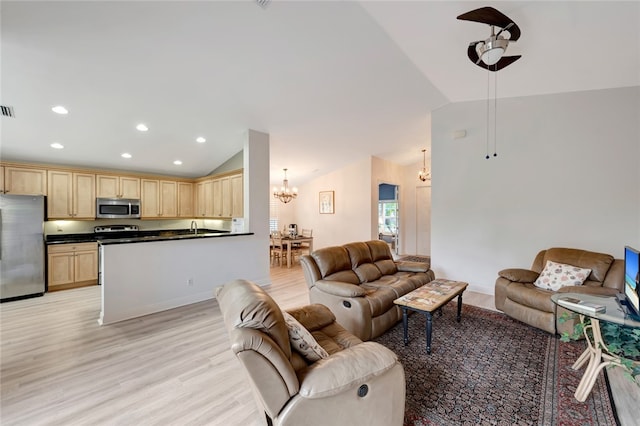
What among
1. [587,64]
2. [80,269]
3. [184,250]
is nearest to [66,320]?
[184,250]

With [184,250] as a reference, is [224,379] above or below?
below

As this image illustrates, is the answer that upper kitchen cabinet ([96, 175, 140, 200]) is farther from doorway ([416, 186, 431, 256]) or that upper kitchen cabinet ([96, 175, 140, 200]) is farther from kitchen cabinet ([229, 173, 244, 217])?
doorway ([416, 186, 431, 256])

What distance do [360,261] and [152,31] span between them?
348 centimetres

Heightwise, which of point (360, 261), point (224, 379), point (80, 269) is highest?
point (360, 261)

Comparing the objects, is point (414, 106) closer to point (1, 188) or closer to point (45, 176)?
point (45, 176)

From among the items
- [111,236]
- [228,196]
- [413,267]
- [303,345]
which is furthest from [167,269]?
[413,267]

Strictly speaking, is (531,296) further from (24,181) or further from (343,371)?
(24,181)

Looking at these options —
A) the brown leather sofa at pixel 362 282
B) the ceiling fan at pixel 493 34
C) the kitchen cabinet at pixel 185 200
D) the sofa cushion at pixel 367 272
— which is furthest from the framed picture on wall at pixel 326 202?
the ceiling fan at pixel 493 34

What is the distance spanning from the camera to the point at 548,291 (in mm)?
3242

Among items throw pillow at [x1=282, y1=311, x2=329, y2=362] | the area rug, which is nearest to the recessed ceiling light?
throw pillow at [x1=282, y1=311, x2=329, y2=362]

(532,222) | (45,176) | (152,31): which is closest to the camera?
(152,31)

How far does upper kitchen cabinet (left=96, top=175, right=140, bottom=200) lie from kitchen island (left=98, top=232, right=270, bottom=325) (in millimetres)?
2248

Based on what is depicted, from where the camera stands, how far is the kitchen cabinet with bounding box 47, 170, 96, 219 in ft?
15.7

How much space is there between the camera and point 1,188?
4328 mm
